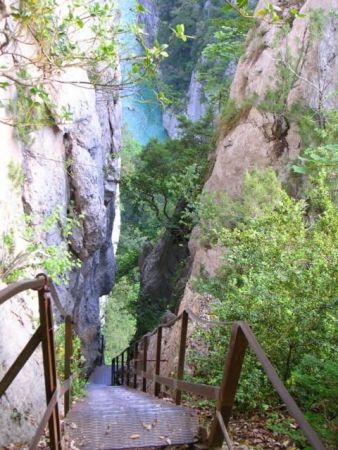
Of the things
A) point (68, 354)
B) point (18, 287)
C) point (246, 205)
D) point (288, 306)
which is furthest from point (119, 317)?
point (18, 287)

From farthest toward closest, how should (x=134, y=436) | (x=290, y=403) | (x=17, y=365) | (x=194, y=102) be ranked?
(x=194, y=102)
(x=134, y=436)
(x=17, y=365)
(x=290, y=403)

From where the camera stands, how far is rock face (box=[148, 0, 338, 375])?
973 centimetres

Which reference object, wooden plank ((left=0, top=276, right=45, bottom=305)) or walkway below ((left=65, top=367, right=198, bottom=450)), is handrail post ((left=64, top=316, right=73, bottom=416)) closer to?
walkway below ((left=65, top=367, right=198, bottom=450))

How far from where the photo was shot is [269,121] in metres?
10.8

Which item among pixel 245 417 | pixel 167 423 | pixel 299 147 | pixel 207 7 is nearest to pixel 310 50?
pixel 299 147

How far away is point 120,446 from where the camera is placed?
3.36 metres

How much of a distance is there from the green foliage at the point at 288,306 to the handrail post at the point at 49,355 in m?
1.58

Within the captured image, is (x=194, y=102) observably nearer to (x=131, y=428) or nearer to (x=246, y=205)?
(x=246, y=205)

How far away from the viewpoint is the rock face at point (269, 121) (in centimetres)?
973

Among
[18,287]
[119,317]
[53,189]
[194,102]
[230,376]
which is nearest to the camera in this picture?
[18,287]

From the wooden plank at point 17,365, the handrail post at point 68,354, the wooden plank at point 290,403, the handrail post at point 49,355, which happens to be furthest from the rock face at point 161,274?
the wooden plank at point 290,403

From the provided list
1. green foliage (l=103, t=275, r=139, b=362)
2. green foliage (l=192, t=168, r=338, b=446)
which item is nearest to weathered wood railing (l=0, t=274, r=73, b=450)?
green foliage (l=192, t=168, r=338, b=446)

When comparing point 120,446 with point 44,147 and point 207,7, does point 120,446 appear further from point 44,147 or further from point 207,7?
point 207,7

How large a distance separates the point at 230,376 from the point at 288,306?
6.45 ft
